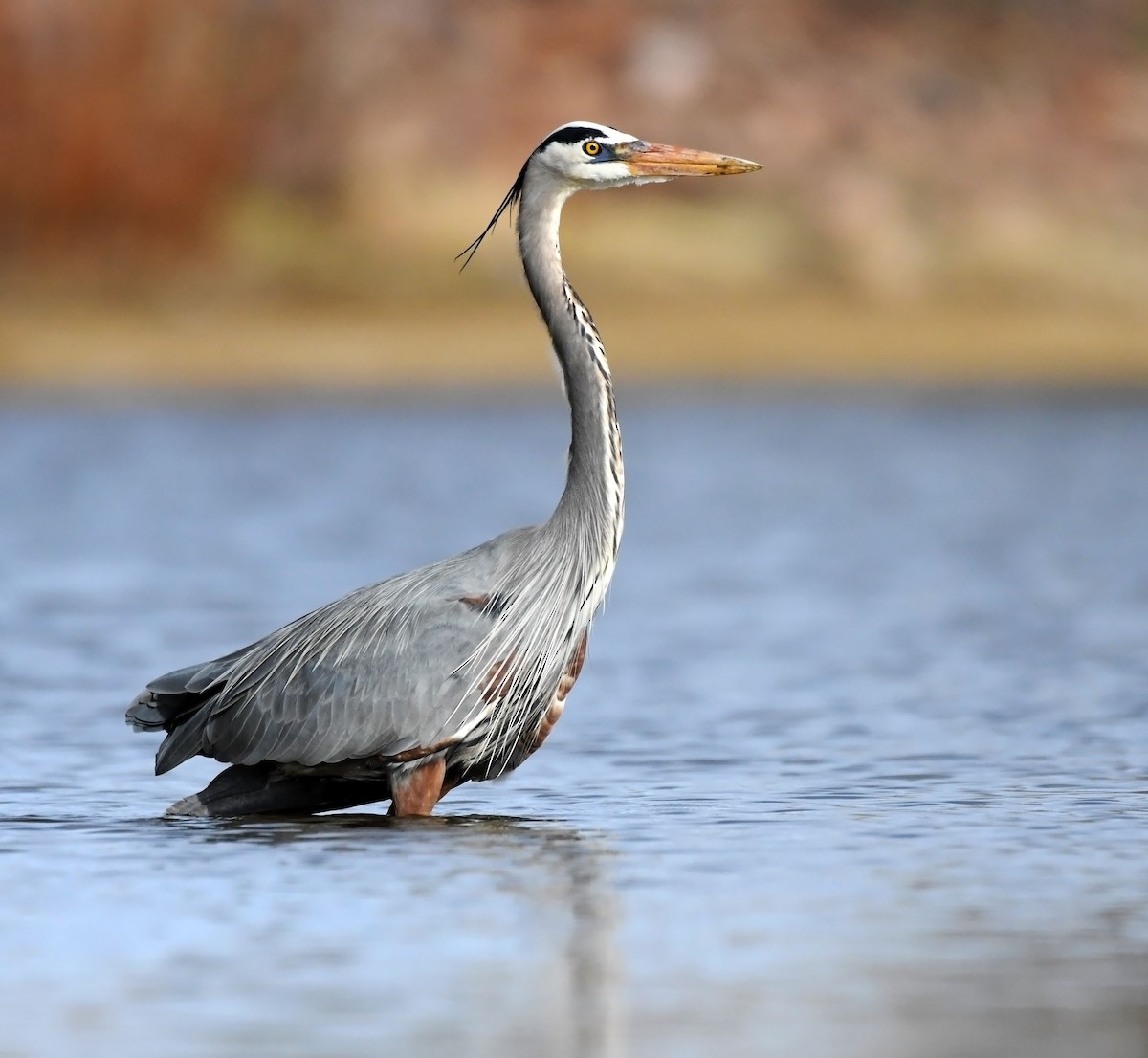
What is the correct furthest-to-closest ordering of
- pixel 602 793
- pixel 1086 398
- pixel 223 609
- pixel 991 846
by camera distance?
pixel 1086 398 < pixel 223 609 < pixel 602 793 < pixel 991 846

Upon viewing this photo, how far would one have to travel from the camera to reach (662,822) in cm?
913

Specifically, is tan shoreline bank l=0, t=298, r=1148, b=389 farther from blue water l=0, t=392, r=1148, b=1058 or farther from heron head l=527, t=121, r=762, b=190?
heron head l=527, t=121, r=762, b=190

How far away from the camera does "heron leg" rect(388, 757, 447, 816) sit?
914cm

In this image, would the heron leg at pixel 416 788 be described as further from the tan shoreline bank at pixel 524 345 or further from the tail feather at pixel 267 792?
the tan shoreline bank at pixel 524 345

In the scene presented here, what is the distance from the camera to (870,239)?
35.3 meters

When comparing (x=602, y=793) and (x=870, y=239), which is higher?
(x=870, y=239)

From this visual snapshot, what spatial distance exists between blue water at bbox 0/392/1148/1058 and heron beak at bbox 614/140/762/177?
2190 millimetres

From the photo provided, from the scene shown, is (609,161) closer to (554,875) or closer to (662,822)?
(662,822)

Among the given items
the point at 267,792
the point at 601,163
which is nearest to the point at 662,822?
the point at 267,792

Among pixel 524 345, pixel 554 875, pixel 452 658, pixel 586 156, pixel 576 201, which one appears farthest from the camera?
pixel 576 201

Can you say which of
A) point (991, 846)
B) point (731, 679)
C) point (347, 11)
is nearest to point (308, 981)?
point (991, 846)

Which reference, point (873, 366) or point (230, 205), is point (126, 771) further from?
point (230, 205)

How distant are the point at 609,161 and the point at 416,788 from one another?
2.30m

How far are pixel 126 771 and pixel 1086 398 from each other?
22.9 metres
